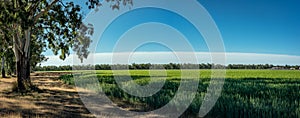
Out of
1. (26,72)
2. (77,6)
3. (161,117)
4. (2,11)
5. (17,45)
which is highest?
(77,6)

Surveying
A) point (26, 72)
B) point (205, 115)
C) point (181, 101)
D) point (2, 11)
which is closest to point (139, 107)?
point (181, 101)

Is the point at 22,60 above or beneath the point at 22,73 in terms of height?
above

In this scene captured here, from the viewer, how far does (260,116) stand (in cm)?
785

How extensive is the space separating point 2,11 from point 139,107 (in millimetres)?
8401

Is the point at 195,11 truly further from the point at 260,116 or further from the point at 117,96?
the point at 117,96

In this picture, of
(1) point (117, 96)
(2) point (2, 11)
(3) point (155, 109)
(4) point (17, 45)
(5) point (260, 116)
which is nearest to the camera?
(5) point (260, 116)

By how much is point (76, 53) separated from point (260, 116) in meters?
31.2

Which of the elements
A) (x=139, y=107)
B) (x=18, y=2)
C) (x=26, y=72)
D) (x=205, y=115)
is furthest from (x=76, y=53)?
(x=205, y=115)

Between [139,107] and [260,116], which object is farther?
[139,107]

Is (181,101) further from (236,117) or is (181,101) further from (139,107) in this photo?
(236,117)

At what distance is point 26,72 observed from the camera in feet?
56.9

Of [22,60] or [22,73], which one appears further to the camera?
[22,60]

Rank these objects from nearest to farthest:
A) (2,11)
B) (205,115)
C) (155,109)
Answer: (205,115) < (155,109) < (2,11)

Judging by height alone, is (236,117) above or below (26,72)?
below
